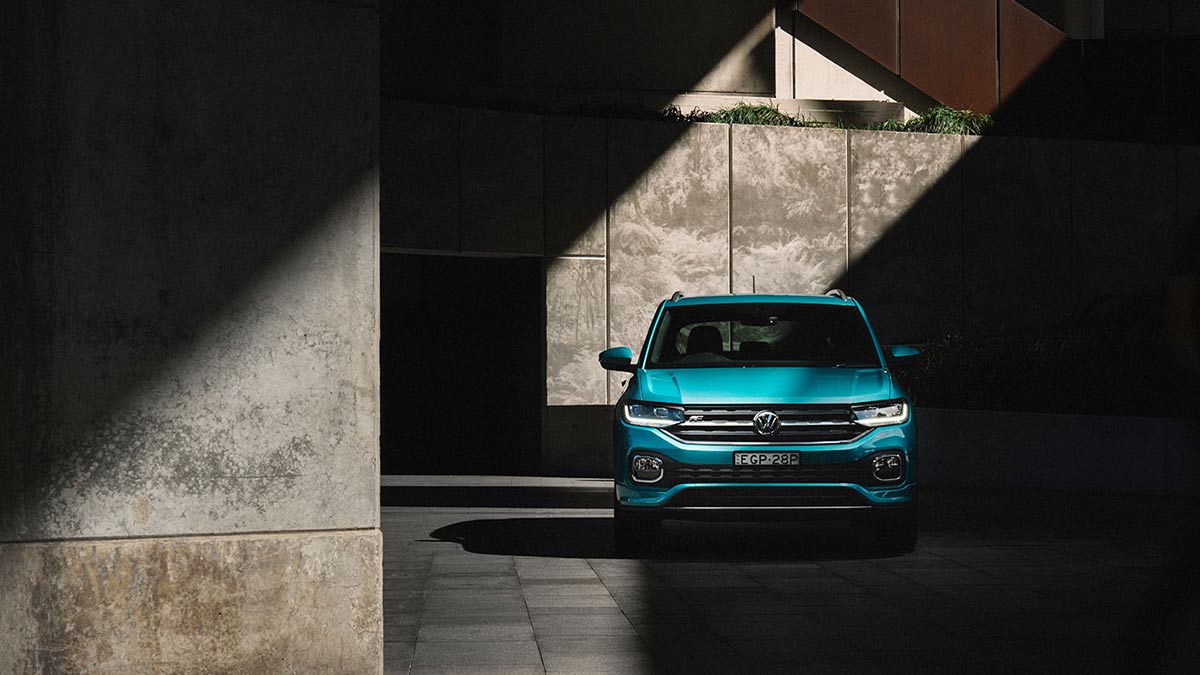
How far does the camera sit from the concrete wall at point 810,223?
19.7 meters

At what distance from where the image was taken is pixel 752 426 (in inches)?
412

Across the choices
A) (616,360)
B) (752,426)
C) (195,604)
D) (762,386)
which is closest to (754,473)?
(752,426)

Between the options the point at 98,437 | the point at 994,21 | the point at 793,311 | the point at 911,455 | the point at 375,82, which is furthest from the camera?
the point at 994,21

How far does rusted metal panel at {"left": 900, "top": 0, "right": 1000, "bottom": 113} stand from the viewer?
915 inches

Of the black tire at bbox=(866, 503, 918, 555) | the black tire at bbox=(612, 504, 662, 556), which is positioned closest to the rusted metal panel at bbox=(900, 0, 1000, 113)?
the black tire at bbox=(866, 503, 918, 555)

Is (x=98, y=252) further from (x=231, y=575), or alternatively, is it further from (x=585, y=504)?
(x=585, y=504)

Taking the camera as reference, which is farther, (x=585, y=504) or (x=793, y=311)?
(x=585, y=504)

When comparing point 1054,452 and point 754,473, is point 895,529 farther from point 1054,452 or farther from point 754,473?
point 1054,452

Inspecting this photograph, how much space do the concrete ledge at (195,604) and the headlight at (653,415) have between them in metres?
4.34

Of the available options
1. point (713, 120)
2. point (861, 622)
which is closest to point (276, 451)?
point (861, 622)

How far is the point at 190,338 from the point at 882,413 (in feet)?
18.6

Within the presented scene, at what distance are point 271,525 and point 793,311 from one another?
6339 mm

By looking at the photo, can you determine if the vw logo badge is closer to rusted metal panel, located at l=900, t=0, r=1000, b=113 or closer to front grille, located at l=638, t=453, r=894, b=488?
front grille, located at l=638, t=453, r=894, b=488

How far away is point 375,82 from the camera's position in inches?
253
